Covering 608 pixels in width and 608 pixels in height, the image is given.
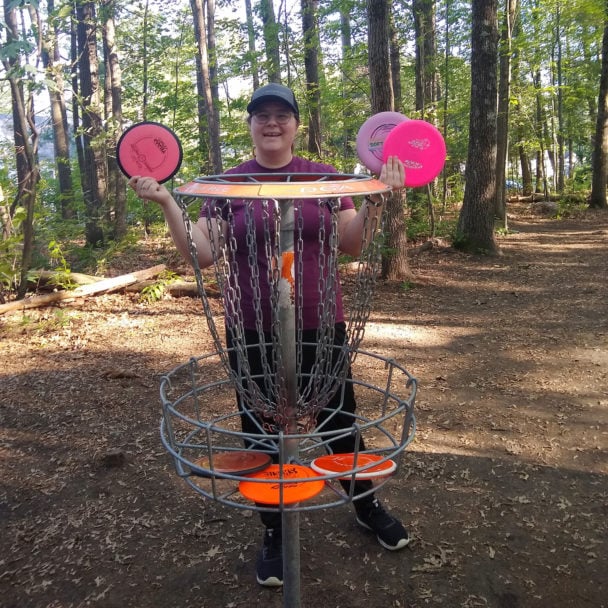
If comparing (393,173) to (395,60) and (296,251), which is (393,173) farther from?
(395,60)

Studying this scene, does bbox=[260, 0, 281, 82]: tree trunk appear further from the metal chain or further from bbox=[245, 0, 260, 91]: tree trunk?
the metal chain

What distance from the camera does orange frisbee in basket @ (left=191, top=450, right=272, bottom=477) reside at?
4.41ft

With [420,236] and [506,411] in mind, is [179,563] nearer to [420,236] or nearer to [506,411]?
[506,411]

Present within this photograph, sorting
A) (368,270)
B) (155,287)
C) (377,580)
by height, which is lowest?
(377,580)

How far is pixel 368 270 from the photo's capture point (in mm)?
1566

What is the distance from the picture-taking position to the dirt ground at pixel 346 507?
2414 millimetres

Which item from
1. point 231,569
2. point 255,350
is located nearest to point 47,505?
point 231,569

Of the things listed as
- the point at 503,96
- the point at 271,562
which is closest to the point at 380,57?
the point at 271,562

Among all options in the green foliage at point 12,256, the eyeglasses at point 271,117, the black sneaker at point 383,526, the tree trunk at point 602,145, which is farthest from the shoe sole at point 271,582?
the tree trunk at point 602,145

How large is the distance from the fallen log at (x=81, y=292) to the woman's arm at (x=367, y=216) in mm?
5698

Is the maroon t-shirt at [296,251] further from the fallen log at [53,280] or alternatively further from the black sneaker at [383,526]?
the fallen log at [53,280]

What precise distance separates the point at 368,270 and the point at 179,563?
1.89 meters

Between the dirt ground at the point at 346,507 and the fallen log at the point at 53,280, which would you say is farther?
the fallen log at the point at 53,280

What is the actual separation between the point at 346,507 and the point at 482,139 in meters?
7.84
